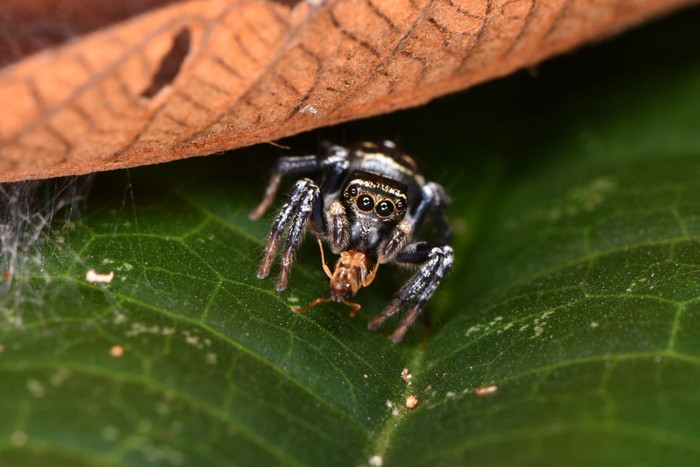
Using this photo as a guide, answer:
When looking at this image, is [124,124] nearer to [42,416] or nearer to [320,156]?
[42,416]

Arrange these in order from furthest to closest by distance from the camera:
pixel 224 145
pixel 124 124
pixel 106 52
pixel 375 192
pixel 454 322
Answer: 1. pixel 375 192
2. pixel 454 322
3. pixel 224 145
4. pixel 124 124
5. pixel 106 52

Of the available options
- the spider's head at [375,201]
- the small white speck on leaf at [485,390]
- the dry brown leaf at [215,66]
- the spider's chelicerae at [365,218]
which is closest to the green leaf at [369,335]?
the small white speck on leaf at [485,390]

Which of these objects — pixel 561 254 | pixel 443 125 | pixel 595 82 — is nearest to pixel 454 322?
pixel 561 254

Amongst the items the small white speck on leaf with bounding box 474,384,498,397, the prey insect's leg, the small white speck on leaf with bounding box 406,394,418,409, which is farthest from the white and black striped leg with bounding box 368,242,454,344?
the small white speck on leaf with bounding box 474,384,498,397

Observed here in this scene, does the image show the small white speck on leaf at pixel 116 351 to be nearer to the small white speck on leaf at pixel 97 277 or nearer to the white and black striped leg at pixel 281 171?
the small white speck on leaf at pixel 97 277

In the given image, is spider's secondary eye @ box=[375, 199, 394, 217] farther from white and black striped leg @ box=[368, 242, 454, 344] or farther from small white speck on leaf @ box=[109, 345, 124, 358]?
small white speck on leaf @ box=[109, 345, 124, 358]

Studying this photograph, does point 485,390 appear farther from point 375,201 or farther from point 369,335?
point 375,201

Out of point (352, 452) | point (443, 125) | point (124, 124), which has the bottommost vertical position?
point (352, 452)
